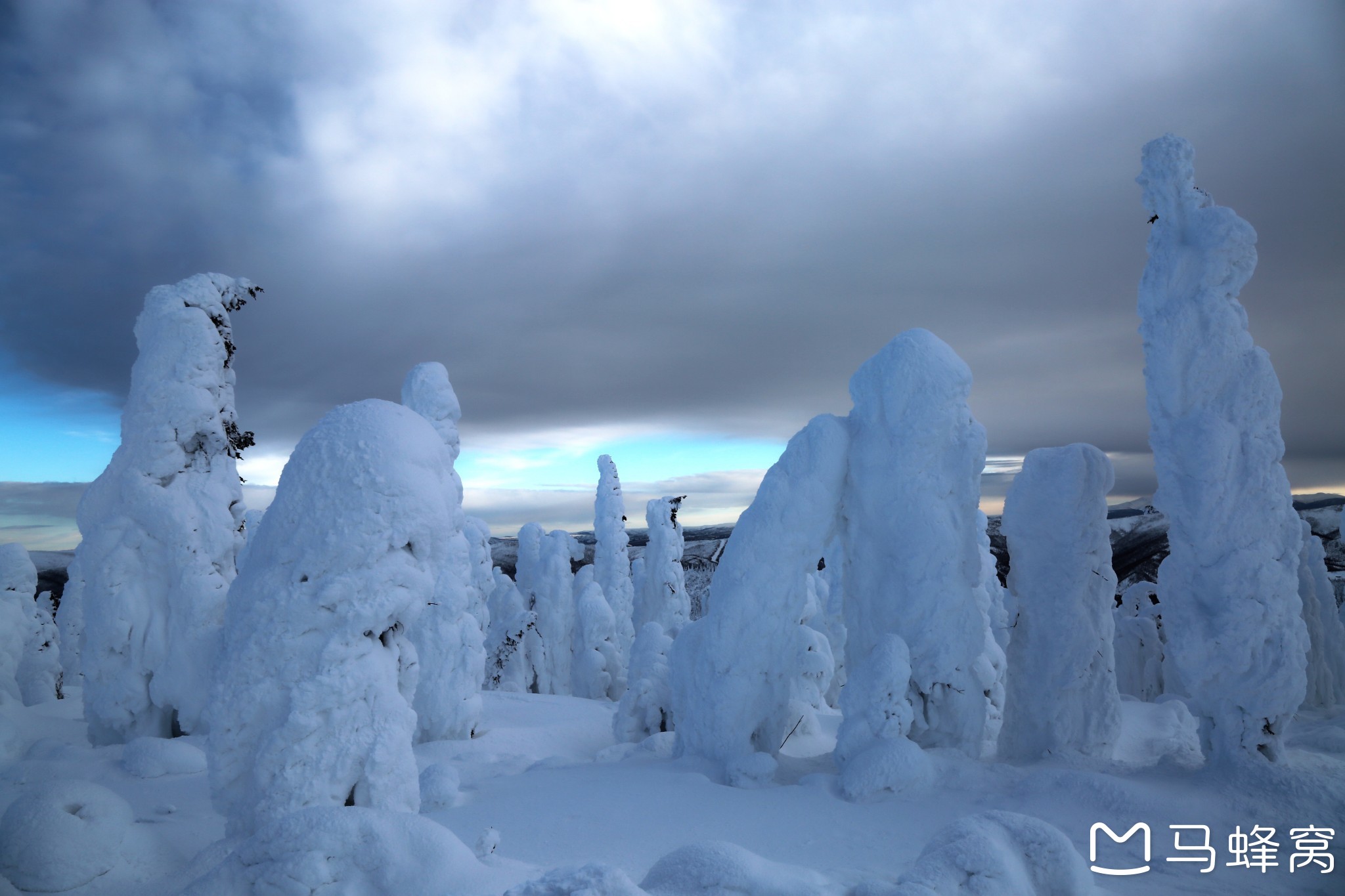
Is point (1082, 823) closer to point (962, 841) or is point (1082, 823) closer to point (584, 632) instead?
point (962, 841)

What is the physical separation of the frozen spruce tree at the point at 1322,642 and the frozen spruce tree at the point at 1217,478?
9089 mm

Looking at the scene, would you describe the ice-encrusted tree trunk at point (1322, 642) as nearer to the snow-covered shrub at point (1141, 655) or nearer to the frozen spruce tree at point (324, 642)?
the snow-covered shrub at point (1141, 655)

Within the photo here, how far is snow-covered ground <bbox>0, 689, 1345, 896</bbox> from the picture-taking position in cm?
625

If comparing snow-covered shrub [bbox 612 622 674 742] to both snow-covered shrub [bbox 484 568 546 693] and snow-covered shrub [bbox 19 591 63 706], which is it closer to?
snow-covered shrub [bbox 484 568 546 693]

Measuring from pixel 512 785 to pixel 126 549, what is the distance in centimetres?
631

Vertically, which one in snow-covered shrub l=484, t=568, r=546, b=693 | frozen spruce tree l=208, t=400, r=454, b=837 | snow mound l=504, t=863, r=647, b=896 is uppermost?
frozen spruce tree l=208, t=400, r=454, b=837

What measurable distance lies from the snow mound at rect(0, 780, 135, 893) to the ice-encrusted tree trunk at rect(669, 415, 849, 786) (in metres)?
7.06

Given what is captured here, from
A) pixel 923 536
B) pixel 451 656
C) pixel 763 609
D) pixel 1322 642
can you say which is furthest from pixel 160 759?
pixel 1322 642

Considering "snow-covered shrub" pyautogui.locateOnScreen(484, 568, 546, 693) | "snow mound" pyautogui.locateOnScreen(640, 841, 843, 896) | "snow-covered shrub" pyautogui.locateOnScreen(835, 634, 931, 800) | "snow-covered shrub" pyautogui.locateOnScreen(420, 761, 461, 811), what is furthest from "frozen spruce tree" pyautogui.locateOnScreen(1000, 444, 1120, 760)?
"snow-covered shrub" pyautogui.locateOnScreen(484, 568, 546, 693)

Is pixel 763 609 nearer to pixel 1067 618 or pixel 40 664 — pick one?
pixel 1067 618

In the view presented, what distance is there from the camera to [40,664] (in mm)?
21234

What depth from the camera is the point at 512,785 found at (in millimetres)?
10039

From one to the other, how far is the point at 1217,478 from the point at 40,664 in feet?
91.2

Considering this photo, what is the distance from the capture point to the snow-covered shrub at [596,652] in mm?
24672
